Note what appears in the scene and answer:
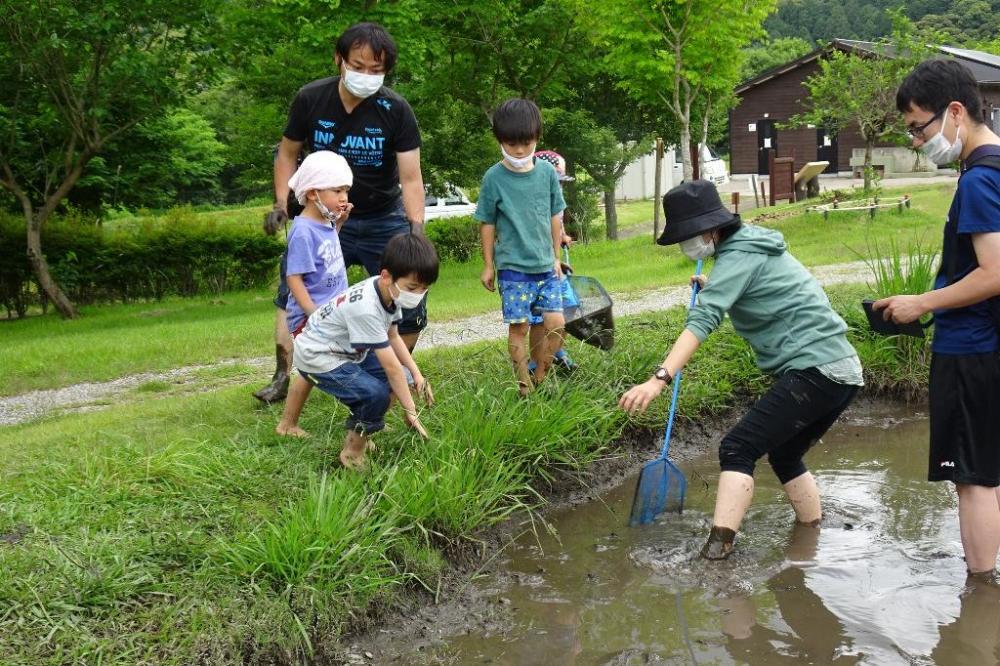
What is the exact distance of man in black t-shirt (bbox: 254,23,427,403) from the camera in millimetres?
5074


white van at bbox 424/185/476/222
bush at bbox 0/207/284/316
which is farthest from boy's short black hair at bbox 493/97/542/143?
white van at bbox 424/185/476/222

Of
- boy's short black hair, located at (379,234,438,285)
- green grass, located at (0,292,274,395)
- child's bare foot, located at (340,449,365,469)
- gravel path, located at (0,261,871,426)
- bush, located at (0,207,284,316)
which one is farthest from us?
bush, located at (0,207,284,316)

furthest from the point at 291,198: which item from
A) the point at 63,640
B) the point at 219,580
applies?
the point at 63,640

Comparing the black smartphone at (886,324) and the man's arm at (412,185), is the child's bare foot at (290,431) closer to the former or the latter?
the man's arm at (412,185)

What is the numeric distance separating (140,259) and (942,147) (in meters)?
Answer: 16.0

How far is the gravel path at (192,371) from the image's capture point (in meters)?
7.31

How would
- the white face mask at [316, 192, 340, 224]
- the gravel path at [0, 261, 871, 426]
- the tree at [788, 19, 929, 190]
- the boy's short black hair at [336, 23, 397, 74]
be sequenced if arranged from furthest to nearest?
1. the tree at [788, 19, 929, 190]
2. the gravel path at [0, 261, 871, 426]
3. the boy's short black hair at [336, 23, 397, 74]
4. the white face mask at [316, 192, 340, 224]

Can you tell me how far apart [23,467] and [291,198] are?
1.92m

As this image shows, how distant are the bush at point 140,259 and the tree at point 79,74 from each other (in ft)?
2.61

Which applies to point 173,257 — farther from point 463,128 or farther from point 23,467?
point 23,467

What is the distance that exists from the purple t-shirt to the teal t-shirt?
3.24 feet


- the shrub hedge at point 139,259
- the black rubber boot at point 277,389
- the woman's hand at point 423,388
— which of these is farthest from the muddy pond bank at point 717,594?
the shrub hedge at point 139,259

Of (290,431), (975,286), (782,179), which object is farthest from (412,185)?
(782,179)

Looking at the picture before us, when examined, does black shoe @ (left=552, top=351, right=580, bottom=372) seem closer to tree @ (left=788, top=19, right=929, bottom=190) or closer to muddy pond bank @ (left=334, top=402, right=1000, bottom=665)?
muddy pond bank @ (left=334, top=402, right=1000, bottom=665)
